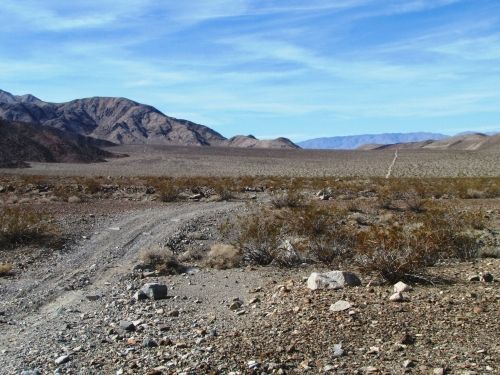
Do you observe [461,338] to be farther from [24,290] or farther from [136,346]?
[24,290]

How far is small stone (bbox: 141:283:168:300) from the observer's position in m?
8.43

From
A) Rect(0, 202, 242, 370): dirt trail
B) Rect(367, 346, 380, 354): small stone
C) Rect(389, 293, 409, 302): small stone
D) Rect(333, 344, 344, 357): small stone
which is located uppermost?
Rect(389, 293, 409, 302): small stone

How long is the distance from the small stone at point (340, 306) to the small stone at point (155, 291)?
112 inches

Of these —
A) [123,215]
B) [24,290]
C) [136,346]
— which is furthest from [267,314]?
[123,215]

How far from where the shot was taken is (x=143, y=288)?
861 centimetres

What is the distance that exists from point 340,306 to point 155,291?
3.01 meters

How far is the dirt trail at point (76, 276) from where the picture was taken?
7.45 metres

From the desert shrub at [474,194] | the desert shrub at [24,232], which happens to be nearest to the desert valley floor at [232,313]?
the desert shrub at [24,232]

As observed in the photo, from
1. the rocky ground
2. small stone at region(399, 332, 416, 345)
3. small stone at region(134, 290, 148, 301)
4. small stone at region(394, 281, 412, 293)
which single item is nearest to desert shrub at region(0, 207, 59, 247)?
the rocky ground

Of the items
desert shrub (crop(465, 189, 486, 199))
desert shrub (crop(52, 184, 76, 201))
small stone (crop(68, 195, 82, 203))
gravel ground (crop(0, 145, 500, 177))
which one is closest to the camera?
small stone (crop(68, 195, 82, 203))

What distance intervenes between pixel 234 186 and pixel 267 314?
24961 millimetres

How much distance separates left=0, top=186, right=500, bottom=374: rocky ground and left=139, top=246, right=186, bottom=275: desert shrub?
266 mm

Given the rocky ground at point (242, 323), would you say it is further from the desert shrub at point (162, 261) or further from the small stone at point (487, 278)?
the desert shrub at point (162, 261)

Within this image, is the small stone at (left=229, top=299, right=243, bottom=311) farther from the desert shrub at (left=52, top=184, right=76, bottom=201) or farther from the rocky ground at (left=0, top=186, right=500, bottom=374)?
the desert shrub at (left=52, top=184, right=76, bottom=201)
